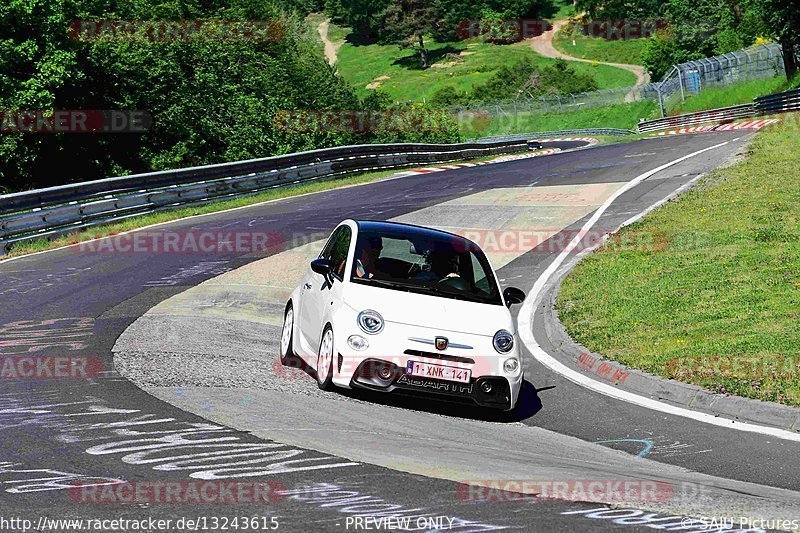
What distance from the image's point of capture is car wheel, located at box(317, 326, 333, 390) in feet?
31.3

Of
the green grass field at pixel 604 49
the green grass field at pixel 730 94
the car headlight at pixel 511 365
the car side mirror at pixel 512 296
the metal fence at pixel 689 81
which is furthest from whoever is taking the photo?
the green grass field at pixel 604 49

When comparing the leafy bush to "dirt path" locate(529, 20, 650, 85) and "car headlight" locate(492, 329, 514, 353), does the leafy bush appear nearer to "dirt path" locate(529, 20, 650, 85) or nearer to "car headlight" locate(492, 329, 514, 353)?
"car headlight" locate(492, 329, 514, 353)

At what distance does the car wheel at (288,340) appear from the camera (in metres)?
11.2

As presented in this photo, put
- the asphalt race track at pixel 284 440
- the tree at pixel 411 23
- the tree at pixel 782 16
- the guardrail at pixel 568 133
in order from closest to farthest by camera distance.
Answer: the asphalt race track at pixel 284 440
the tree at pixel 782 16
the guardrail at pixel 568 133
the tree at pixel 411 23

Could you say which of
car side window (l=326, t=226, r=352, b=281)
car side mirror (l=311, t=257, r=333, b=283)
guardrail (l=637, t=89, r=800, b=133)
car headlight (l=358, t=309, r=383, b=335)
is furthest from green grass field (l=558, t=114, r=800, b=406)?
guardrail (l=637, t=89, r=800, b=133)

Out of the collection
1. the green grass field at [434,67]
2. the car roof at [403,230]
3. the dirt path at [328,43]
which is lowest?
the car roof at [403,230]

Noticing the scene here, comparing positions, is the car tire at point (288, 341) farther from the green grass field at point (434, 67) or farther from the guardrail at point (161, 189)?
the green grass field at point (434, 67)

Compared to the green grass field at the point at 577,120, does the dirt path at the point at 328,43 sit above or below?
above

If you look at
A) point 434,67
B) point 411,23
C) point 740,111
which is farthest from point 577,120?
point 411,23

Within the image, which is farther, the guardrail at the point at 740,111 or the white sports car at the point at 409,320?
the guardrail at the point at 740,111

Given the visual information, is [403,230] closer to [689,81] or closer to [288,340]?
[288,340]

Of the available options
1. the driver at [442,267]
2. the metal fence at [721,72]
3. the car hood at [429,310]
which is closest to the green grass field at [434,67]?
the metal fence at [721,72]

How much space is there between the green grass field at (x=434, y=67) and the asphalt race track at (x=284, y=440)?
112371mm

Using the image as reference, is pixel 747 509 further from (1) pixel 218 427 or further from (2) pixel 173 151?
(2) pixel 173 151
